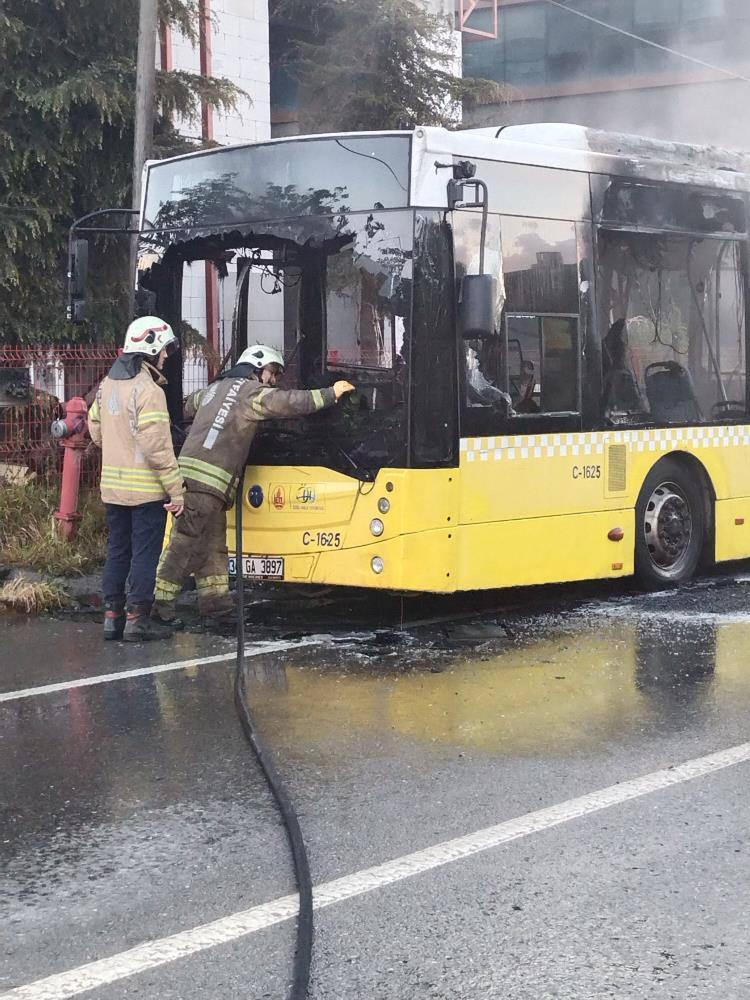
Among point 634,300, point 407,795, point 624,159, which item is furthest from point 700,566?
point 407,795

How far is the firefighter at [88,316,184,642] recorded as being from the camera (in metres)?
7.96

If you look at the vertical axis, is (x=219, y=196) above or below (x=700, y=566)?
above

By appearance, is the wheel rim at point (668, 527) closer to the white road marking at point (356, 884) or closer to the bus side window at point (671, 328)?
the bus side window at point (671, 328)

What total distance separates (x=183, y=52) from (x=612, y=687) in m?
12.7

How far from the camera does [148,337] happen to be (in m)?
8.05

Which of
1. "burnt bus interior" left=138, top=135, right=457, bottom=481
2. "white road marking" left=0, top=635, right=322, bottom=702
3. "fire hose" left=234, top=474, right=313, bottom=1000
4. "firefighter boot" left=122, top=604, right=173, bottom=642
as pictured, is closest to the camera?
"fire hose" left=234, top=474, right=313, bottom=1000

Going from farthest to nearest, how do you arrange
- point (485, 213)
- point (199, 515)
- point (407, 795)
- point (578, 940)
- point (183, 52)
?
point (183, 52)
point (199, 515)
point (485, 213)
point (407, 795)
point (578, 940)

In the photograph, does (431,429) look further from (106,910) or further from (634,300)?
(106,910)

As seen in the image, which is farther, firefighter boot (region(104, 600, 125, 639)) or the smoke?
the smoke

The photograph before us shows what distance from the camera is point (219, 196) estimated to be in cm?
863

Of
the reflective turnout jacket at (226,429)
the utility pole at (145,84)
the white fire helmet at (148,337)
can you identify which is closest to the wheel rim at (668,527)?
the reflective turnout jacket at (226,429)

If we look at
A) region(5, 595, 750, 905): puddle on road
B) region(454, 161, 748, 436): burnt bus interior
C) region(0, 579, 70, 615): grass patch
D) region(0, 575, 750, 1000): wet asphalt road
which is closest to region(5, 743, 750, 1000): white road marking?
region(0, 575, 750, 1000): wet asphalt road

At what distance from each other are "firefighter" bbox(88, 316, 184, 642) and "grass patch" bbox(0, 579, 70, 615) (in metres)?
1.27

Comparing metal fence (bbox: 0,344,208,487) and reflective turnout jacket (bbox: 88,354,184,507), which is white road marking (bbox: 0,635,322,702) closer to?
reflective turnout jacket (bbox: 88,354,184,507)
